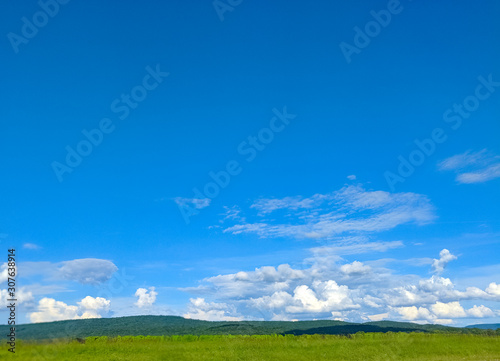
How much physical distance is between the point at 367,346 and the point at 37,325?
1711 inches

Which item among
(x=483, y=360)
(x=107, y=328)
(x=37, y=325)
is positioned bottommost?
(x=483, y=360)

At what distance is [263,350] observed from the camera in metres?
53.7

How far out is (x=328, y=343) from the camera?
199 feet

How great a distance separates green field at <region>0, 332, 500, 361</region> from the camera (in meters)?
43.3

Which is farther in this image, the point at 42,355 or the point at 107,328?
the point at 107,328

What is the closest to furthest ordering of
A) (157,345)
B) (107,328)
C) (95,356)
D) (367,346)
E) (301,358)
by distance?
(95,356)
(301,358)
(157,345)
(367,346)
(107,328)

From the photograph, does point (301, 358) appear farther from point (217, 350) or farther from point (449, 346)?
point (449, 346)

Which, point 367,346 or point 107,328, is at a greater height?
point 107,328

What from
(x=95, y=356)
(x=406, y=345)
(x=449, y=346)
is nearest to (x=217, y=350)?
(x=95, y=356)

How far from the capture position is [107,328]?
177 metres

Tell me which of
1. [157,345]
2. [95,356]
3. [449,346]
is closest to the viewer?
[95,356]

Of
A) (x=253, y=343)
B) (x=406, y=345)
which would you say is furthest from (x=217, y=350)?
(x=406, y=345)

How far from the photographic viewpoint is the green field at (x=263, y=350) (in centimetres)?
4334

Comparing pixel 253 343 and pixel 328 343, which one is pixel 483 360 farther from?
pixel 253 343
